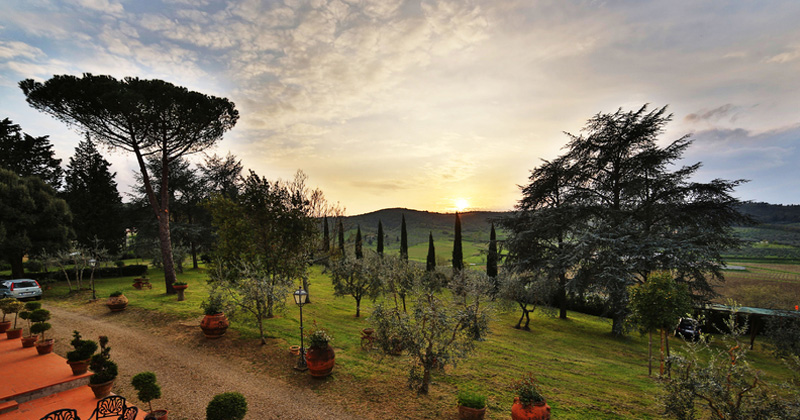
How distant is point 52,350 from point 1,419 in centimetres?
574

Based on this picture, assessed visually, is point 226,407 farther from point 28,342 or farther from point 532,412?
point 28,342

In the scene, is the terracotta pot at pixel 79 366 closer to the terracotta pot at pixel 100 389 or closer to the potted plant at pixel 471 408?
the terracotta pot at pixel 100 389

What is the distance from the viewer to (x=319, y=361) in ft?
33.4

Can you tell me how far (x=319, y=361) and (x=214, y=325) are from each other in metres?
6.14

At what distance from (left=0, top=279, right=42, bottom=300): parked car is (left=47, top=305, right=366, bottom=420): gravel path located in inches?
388

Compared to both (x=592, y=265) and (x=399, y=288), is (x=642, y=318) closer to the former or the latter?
(x=592, y=265)

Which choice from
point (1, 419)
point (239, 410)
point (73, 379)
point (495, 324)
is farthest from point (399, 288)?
point (1, 419)

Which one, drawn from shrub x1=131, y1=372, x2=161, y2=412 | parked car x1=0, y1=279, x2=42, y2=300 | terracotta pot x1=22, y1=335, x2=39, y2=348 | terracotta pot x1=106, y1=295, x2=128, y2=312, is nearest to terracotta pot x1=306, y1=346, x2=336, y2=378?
shrub x1=131, y1=372, x2=161, y2=412

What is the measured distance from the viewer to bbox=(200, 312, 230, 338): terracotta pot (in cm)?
1302

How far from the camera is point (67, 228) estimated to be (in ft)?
85.4

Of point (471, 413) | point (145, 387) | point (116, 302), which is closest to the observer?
point (145, 387)

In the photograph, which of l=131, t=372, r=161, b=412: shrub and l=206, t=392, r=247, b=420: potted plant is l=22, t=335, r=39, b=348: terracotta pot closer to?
l=131, t=372, r=161, b=412: shrub

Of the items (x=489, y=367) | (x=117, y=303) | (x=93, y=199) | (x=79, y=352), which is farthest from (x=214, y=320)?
(x=93, y=199)

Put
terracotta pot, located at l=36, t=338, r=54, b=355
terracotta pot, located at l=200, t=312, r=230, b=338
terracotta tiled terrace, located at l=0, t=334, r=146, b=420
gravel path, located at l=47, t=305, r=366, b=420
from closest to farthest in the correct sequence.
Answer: terracotta tiled terrace, located at l=0, t=334, r=146, b=420
gravel path, located at l=47, t=305, r=366, b=420
terracotta pot, located at l=36, t=338, r=54, b=355
terracotta pot, located at l=200, t=312, r=230, b=338
